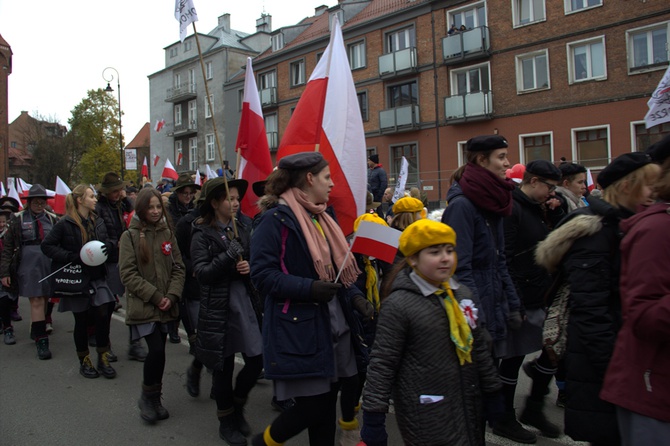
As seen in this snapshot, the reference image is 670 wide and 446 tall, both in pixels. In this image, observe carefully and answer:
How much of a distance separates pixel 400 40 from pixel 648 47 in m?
12.0

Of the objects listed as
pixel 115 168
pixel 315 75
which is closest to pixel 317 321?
pixel 315 75

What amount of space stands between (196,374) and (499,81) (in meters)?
22.4

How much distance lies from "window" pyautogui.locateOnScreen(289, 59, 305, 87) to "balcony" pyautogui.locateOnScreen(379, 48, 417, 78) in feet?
22.2

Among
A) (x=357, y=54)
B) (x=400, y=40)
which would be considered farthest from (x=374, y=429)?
(x=357, y=54)

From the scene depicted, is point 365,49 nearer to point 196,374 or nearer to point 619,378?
point 196,374

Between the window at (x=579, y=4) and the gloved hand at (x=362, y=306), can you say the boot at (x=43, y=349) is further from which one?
the window at (x=579, y=4)

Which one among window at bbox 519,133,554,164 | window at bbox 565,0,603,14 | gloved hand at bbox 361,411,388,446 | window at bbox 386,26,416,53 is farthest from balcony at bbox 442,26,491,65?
gloved hand at bbox 361,411,388,446

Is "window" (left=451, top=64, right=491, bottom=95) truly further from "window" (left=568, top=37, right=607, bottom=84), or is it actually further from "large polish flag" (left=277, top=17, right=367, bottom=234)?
"large polish flag" (left=277, top=17, right=367, bottom=234)

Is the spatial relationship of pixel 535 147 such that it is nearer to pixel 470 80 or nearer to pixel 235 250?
pixel 470 80

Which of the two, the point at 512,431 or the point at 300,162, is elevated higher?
the point at 300,162

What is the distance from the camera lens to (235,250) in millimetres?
4023

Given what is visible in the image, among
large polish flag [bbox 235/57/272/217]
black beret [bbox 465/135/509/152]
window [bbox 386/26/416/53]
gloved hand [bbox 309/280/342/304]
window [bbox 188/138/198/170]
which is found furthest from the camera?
window [bbox 188/138/198/170]

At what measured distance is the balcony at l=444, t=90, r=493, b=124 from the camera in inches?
962

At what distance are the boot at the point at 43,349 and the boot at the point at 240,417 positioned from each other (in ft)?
11.8
